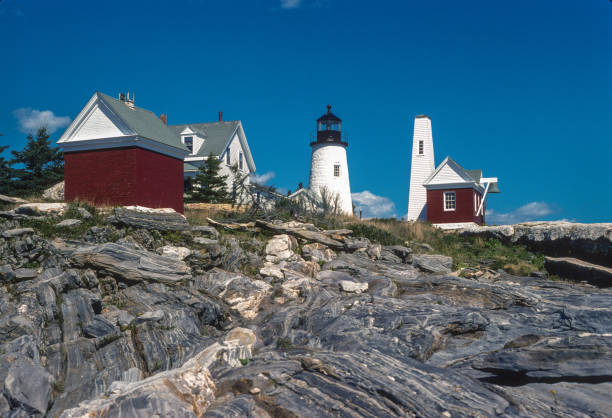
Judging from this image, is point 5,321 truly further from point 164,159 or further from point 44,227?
point 164,159

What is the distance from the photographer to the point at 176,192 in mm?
22031

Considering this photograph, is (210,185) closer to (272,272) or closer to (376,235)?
(376,235)

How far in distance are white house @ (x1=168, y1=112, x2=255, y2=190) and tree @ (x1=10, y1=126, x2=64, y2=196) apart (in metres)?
8.71

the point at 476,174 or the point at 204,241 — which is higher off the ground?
the point at 476,174

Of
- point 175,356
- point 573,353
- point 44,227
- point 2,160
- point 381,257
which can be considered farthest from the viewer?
point 2,160

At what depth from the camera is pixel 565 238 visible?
72.5 ft

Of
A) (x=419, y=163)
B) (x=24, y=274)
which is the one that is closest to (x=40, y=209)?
(x=24, y=274)

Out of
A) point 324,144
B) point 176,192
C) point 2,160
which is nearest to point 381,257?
point 176,192

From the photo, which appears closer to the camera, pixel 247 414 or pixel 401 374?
pixel 247 414

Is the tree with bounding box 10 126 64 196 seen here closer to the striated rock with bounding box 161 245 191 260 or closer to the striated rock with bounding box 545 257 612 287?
the striated rock with bounding box 161 245 191 260

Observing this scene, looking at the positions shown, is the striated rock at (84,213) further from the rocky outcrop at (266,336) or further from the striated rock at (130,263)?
the striated rock at (130,263)

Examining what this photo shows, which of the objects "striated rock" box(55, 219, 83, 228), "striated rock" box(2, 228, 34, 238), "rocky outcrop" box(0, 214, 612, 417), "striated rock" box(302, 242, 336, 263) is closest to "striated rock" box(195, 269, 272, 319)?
"rocky outcrop" box(0, 214, 612, 417)

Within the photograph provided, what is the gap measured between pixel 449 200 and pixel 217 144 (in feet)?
57.3

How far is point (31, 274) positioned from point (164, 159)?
34.6 feet
